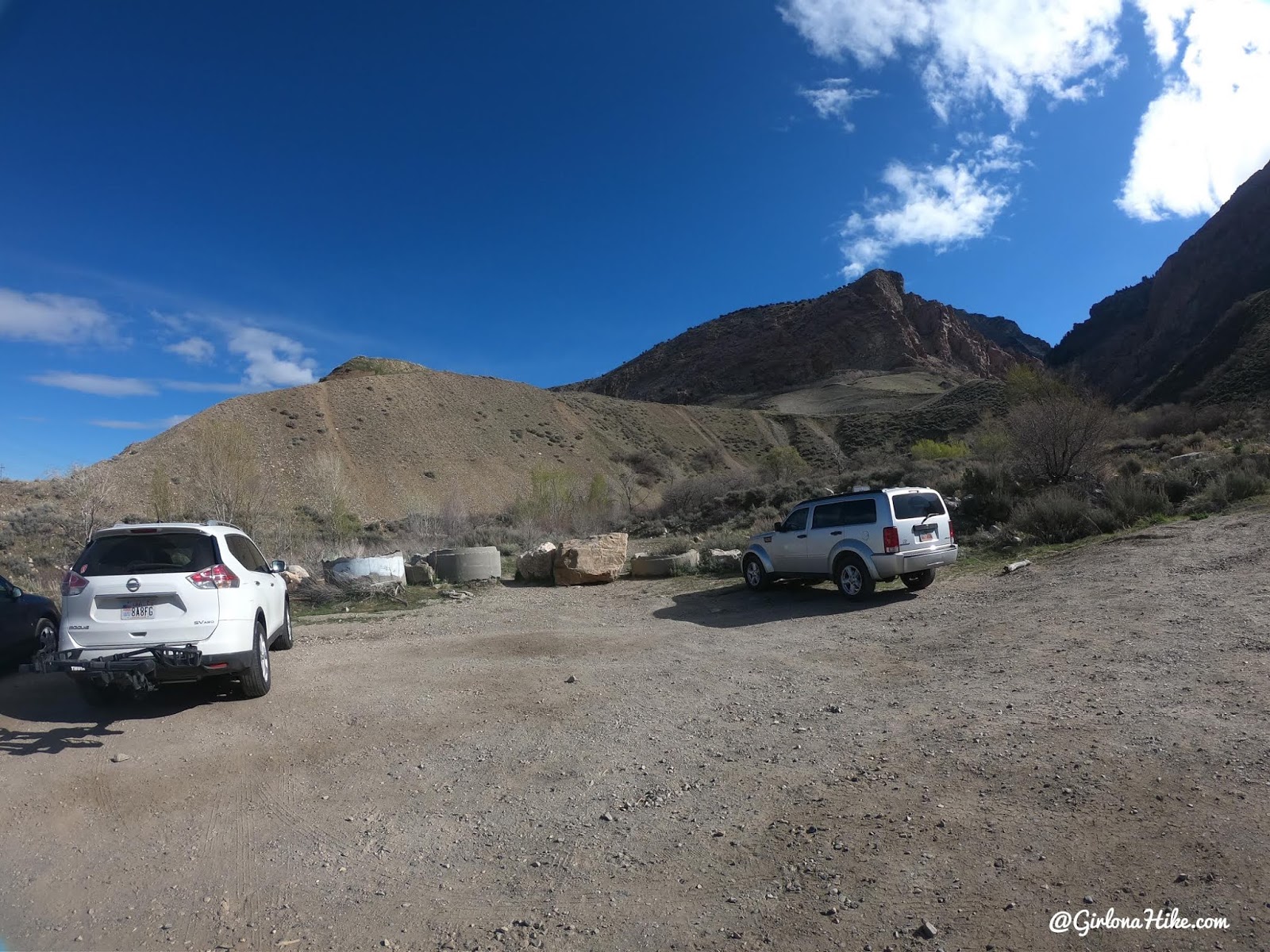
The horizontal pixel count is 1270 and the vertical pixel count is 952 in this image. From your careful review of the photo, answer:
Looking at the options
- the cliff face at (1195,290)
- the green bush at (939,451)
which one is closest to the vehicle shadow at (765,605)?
the green bush at (939,451)

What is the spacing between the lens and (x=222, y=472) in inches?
1058

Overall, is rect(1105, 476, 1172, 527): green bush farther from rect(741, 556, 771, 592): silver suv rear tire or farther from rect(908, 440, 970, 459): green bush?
rect(908, 440, 970, 459): green bush

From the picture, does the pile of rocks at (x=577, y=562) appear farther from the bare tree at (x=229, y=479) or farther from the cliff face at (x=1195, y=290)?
the cliff face at (x=1195, y=290)

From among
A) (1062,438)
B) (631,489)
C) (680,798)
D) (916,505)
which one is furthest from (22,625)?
(631,489)

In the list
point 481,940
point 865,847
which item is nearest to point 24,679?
point 481,940

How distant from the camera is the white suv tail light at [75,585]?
666 cm

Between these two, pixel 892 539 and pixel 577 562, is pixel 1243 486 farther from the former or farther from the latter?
pixel 577 562

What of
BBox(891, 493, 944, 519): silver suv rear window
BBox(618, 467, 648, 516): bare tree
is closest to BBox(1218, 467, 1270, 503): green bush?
BBox(891, 493, 944, 519): silver suv rear window

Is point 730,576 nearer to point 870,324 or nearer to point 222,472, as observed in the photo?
point 222,472

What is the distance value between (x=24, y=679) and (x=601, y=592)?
945 cm

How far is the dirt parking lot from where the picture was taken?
3.56 meters

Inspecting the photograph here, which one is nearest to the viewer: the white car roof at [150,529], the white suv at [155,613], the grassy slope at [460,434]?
the white suv at [155,613]

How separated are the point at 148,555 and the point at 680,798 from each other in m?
5.33

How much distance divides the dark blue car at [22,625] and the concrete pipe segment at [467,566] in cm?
857
